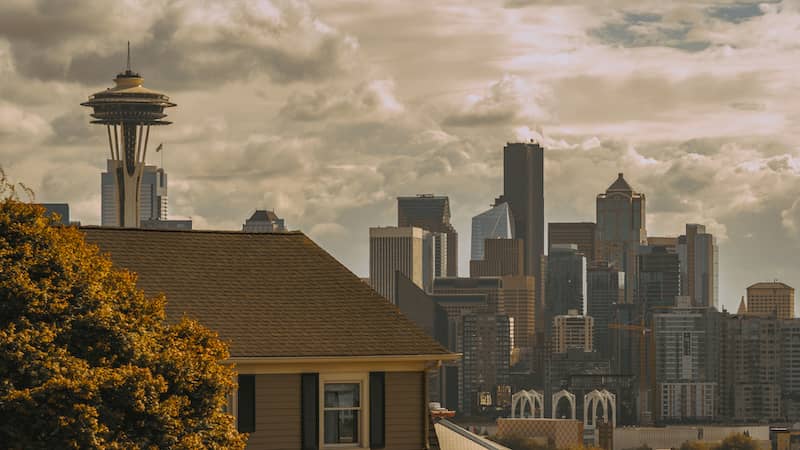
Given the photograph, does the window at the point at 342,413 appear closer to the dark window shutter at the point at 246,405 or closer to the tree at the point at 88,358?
the dark window shutter at the point at 246,405

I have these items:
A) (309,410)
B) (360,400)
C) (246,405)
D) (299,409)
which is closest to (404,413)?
(360,400)

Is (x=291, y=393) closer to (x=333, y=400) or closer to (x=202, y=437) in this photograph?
(x=333, y=400)

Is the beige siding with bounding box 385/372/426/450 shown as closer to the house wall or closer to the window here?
the house wall

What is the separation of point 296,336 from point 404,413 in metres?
3.14

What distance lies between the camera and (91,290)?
2755 cm

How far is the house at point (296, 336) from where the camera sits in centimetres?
3544

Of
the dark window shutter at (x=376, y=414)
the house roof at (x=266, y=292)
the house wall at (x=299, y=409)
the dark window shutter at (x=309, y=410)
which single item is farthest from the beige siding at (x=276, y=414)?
the dark window shutter at (x=376, y=414)

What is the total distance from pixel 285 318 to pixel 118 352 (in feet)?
32.6

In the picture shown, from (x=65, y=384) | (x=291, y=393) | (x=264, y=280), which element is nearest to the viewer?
(x=65, y=384)

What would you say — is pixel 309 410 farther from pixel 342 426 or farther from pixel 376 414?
pixel 376 414

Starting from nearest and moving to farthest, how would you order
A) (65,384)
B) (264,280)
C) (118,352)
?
1. (65,384)
2. (118,352)
3. (264,280)

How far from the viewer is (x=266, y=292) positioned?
3797cm

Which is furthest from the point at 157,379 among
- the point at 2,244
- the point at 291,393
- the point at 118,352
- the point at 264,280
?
the point at 264,280

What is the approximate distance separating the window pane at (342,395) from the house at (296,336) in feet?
0.08
